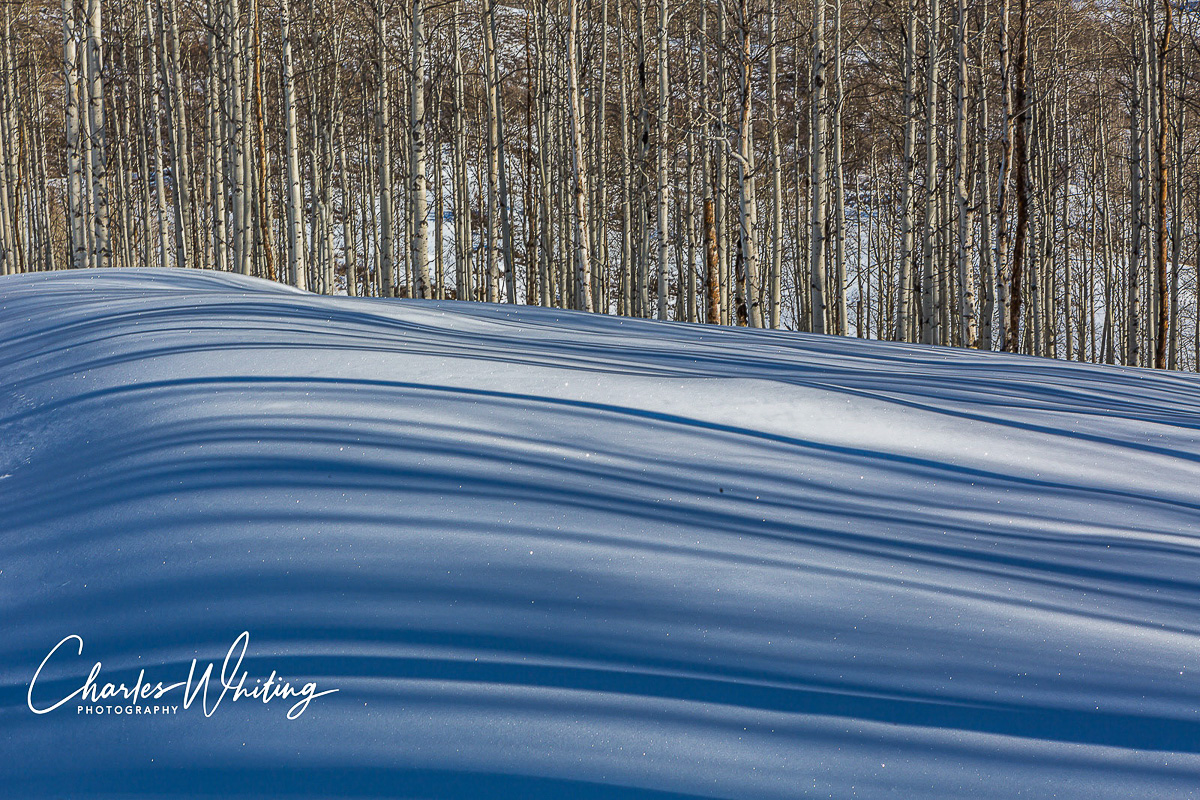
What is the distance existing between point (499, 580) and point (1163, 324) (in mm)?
10359

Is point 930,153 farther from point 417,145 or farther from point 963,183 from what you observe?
point 417,145

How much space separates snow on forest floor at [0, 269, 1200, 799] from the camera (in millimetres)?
917

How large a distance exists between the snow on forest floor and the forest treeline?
6.79 metres

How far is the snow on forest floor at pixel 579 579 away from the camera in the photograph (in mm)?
917

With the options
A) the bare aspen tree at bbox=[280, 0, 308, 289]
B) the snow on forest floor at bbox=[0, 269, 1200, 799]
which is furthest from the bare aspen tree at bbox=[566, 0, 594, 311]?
the snow on forest floor at bbox=[0, 269, 1200, 799]

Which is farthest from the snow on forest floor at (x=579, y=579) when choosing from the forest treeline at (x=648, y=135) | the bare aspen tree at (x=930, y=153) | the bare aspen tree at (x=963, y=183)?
the bare aspen tree at (x=930, y=153)

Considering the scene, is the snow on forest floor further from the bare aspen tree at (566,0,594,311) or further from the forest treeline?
the bare aspen tree at (566,0,594,311)

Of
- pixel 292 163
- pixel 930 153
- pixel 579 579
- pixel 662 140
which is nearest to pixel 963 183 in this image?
pixel 930 153

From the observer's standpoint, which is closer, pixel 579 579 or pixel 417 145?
pixel 579 579

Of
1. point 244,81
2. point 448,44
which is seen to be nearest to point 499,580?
point 244,81

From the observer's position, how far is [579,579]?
1211 millimetres

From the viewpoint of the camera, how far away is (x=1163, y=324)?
909 cm

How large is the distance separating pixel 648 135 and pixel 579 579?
11.6 m

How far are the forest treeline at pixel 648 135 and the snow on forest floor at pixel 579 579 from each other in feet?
22.3
